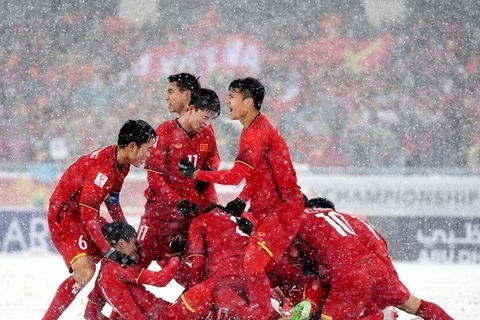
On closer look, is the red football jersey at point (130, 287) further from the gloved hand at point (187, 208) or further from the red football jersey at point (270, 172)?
the red football jersey at point (270, 172)

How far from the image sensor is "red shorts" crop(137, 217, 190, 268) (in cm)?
588

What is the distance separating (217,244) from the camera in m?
5.38

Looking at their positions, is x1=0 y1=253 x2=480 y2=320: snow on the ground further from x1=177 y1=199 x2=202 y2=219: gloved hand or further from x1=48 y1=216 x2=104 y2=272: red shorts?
x1=177 y1=199 x2=202 y2=219: gloved hand

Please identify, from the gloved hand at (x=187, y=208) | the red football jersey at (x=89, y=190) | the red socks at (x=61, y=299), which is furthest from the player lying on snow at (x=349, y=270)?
the red socks at (x=61, y=299)

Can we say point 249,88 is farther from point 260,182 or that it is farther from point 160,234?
point 160,234

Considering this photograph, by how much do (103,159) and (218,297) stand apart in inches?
39.7

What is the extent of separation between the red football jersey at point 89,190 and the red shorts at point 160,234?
0.42 metres

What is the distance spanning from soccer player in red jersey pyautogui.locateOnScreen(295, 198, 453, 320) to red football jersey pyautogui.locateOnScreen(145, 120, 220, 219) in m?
0.80

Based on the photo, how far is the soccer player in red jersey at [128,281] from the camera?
16.9 ft

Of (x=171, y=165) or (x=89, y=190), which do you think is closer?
(x=89, y=190)

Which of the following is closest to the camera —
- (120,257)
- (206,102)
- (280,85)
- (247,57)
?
(120,257)

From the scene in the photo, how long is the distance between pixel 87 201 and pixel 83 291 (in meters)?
2.68

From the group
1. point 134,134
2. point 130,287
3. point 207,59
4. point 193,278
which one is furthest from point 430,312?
point 207,59

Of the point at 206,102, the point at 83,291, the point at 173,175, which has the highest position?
the point at 206,102
